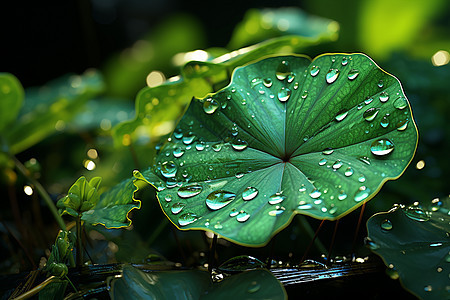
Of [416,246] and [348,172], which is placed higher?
[348,172]

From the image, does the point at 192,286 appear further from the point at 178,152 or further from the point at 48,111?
the point at 48,111

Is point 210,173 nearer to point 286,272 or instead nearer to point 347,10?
point 286,272

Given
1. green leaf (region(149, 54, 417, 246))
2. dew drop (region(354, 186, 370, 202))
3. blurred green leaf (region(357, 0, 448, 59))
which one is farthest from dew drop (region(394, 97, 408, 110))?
blurred green leaf (region(357, 0, 448, 59))

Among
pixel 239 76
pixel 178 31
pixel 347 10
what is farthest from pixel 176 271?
pixel 178 31

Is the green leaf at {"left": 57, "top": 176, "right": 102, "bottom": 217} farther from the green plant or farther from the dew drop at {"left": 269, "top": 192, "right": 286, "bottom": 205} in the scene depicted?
the dew drop at {"left": 269, "top": 192, "right": 286, "bottom": 205}

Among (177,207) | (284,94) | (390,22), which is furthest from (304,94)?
(390,22)

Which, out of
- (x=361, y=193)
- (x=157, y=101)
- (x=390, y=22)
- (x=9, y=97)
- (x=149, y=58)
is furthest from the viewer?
(x=149, y=58)
